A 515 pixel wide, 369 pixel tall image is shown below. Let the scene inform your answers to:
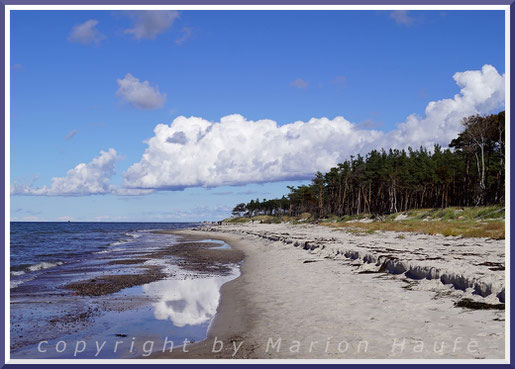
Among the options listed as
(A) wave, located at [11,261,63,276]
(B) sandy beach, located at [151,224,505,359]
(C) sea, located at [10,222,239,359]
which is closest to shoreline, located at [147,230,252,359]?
(B) sandy beach, located at [151,224,505,359]

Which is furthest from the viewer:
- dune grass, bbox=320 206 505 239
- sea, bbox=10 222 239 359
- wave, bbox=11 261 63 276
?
dune grass, bbox=320 206 505 239

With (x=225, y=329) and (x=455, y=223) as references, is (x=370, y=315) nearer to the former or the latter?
(x=225, y=329)

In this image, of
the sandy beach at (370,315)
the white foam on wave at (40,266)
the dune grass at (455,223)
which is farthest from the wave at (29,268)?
the dune grass at (455,223)

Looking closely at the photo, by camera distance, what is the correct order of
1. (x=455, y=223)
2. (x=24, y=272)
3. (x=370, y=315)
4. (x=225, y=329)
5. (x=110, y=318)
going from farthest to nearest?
(x=455, y=223) → (x=24, y=272) → (x=110, y=318) → (x=225, y=329) → (x=370, y=315)

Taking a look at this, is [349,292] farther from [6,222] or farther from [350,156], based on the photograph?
[350,156]

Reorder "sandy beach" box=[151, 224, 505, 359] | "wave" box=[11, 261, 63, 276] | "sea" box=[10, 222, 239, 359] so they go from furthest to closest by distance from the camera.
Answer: "wave" box=[11, 261, 63, 276] < "sea" box=[10, 222, 239, 359] < "sandy beach" box=[151, 224, 505, 359]

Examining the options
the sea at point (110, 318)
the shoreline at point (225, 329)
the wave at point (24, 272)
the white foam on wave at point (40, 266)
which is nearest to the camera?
the shoreline at point (225, 329)

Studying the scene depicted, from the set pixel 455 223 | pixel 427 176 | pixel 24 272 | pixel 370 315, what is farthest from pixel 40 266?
pixel 427 176

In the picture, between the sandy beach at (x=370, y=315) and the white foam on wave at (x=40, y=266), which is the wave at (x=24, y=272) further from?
the sandy beach at (x=370, y=315)

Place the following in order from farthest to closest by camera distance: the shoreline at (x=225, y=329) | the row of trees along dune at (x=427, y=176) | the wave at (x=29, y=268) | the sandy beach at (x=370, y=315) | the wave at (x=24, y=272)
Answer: the row of trees along dune at (x=427, y=176) < the wave at (x=29, y=268) < the wave at (x=24, y=272) < the shoreline at (x=225, y=329) < the sandy beach at (x=370, y=315)

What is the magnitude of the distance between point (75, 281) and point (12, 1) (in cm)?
1633

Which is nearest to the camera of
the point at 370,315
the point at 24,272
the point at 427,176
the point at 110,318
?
the point at 370,315

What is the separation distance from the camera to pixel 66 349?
29.1 feet

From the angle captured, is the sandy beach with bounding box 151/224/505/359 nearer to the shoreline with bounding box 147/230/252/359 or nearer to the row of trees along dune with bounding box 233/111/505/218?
the shoreline with bounding box 147/230/252/359
